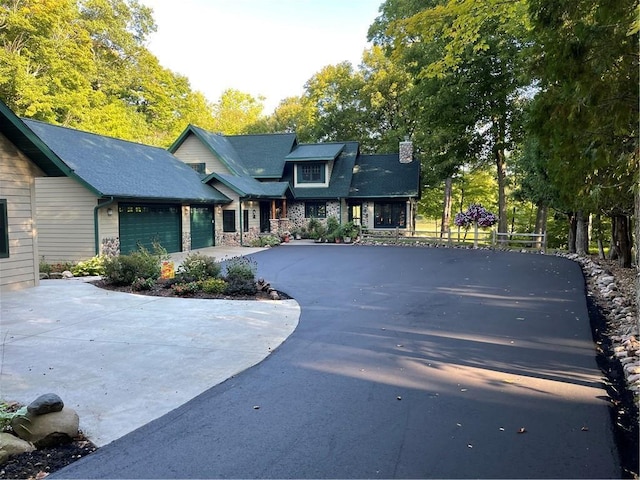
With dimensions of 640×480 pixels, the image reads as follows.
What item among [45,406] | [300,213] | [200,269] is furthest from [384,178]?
[45,406]

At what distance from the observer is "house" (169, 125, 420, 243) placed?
25484 mm

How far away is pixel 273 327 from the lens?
23.4 feet

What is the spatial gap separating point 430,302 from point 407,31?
520 cm

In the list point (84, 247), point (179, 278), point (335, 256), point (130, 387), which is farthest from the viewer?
point (335, 256)

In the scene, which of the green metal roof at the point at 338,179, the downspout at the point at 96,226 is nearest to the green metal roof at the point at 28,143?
the downspout at the point at 96,226

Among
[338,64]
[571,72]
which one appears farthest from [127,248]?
[338,64]

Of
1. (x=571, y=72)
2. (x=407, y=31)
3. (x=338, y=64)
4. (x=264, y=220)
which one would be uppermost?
(x=338, y=64)

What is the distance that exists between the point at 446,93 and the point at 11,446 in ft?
70.2

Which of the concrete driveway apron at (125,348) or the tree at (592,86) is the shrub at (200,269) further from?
Result: the tree at (592,86)

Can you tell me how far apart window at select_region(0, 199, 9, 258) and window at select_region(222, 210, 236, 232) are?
42.9 feet

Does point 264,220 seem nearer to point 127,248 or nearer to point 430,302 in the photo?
point 127,248

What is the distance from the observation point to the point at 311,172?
28078mm

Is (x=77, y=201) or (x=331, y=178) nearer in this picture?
(x=77, y=201)

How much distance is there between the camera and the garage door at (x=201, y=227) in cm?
2048
